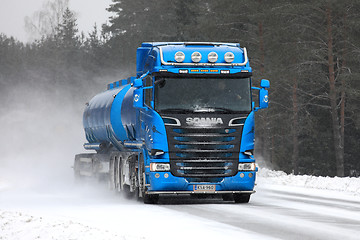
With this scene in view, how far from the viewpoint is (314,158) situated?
5194 cm

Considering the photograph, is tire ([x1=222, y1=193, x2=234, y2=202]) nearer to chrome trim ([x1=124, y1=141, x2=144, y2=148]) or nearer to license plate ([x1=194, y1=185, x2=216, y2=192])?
license plate ([x1=194, y1=185, x2=216, y2=192])

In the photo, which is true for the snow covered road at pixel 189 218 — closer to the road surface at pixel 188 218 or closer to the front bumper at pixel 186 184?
the road surface at pixel 188 218

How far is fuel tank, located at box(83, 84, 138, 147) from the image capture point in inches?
784

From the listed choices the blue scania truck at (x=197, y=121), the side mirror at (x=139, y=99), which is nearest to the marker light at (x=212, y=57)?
the blue scania truck at (x=197, y=121)

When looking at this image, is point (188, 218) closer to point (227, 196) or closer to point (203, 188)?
point (203, 188)

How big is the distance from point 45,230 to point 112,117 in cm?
1169

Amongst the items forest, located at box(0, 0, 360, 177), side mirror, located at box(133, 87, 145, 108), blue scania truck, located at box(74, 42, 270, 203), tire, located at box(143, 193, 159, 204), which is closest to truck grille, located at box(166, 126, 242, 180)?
blue scania truck, located at box(74, 42, 270, 203)

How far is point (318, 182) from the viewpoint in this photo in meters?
24.4

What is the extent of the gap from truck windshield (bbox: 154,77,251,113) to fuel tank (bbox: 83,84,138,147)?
2.23 meters

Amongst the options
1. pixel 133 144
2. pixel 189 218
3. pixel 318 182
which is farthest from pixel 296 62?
pixel 189 218

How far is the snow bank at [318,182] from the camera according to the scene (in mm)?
22672

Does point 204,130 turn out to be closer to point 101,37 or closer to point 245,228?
point 245,228

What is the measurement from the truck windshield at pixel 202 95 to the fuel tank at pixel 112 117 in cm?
223

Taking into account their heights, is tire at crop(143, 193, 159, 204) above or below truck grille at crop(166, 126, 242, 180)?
below
